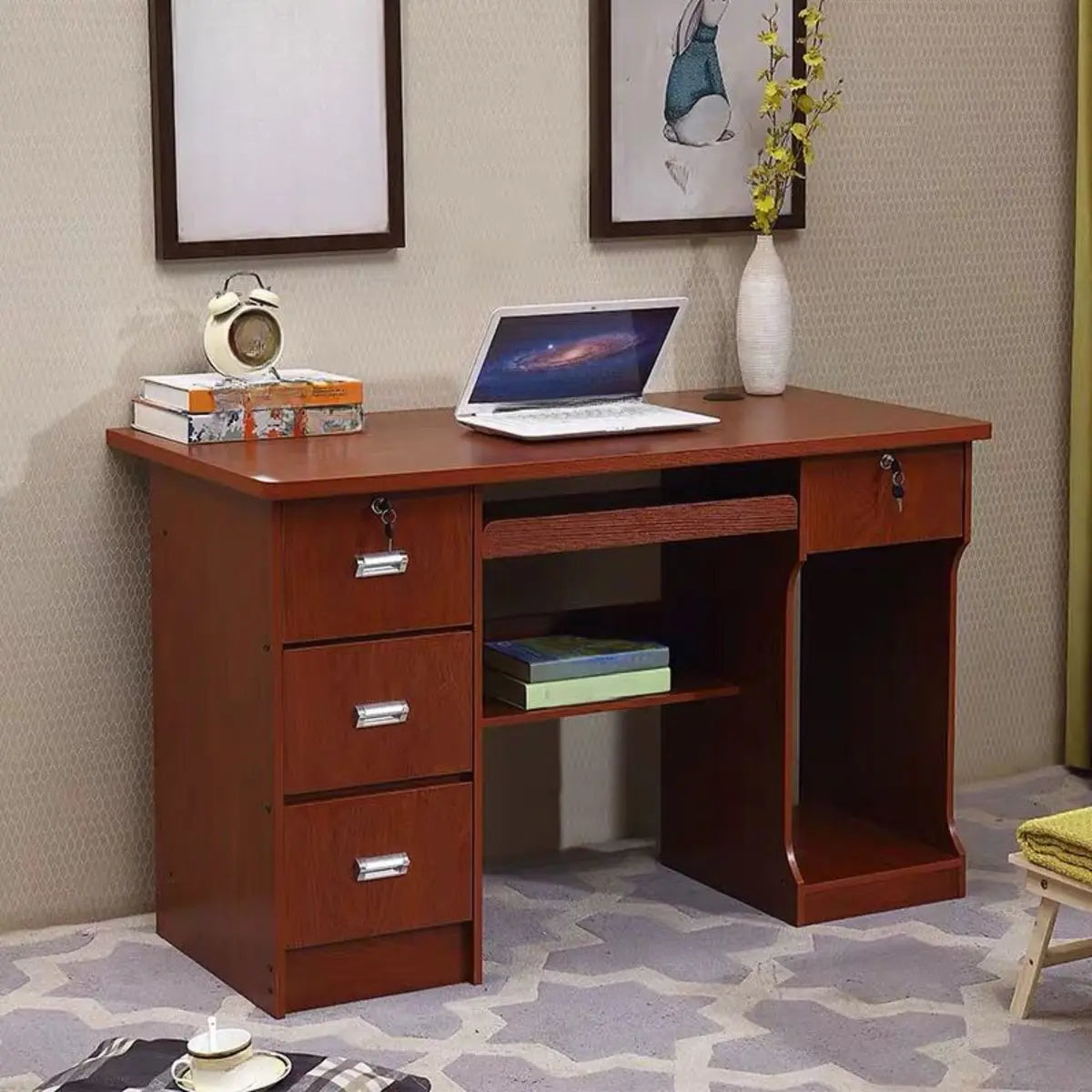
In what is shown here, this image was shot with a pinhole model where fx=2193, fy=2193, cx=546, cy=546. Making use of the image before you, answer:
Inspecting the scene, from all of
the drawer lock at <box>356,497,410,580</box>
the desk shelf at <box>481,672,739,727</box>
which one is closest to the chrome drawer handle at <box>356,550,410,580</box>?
the drawer lock at <box>356,497,410,580</box>

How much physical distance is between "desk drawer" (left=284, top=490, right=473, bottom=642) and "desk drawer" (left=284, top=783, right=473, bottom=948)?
24 cm

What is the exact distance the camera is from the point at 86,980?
2.98 meters

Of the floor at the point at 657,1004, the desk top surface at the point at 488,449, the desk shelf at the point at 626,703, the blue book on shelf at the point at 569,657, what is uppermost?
the desk top surface at the point at 488,449

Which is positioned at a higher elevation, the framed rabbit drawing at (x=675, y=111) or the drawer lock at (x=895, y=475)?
the framed rabbit drawing at (x=675, y=111)

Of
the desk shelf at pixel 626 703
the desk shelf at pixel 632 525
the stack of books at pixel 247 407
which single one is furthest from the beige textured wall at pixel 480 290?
the desk shelf at pixel 632 525

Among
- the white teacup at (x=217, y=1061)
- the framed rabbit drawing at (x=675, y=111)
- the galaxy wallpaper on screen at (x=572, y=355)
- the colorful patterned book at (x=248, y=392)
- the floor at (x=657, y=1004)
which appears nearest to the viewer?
the white teacup at (x=217, y=1061)

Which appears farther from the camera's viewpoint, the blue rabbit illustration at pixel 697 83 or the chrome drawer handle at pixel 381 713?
the blue rabbit illustration at pixel 697 83

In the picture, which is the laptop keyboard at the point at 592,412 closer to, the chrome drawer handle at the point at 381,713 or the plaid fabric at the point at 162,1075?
the chrome drawer handle at the point at 381,713

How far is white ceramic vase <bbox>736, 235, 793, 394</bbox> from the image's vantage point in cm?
340

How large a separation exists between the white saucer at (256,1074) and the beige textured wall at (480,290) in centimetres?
113

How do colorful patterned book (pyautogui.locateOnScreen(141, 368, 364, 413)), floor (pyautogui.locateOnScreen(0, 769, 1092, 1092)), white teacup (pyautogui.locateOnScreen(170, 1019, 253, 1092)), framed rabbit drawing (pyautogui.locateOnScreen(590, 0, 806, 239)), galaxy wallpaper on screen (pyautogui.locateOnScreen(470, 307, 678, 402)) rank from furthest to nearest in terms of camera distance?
framed rabbit drawing (pyautogui.locateOnScreen(590, 0, 806, 239)) → galaxy wallpaper on screen (pyautogui.locateOnScreen(470, 307, 678, 402)) → colorful patterned book (pyautogui.locateOnScreen(141, 368, 364, 413)) → floor (pyautogui.locateOnScreen(0, 769, 1092, 1092)) → white teacup (pyautogui.locateOnScreen(170, 1019, 253, 1092))

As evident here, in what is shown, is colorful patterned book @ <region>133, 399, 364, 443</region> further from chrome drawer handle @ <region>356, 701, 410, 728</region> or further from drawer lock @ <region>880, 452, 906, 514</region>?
drawer lock @ <region>880, 452, 906, 514</region>

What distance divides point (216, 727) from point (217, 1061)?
907 millimetres

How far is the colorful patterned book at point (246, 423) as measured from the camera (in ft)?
9.62
